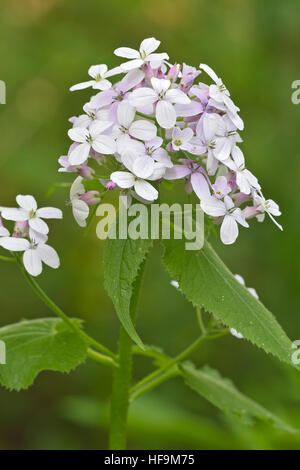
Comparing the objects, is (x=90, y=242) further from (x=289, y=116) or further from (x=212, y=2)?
(x=212, y=2)

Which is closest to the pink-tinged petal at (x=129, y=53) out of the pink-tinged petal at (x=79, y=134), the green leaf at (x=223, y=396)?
the pink-tinged petal at (x=79, y=134)

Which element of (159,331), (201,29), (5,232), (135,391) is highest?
(201,29)

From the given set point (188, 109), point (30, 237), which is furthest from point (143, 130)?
point (30, 237)

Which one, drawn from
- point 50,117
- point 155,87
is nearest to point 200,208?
point 155,87

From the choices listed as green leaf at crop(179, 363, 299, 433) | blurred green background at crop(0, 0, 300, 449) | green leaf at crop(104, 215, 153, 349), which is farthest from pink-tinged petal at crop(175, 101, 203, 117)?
blurred green background at crop(0, 0, 300, 449)

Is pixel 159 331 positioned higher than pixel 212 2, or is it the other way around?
pixel 212 2

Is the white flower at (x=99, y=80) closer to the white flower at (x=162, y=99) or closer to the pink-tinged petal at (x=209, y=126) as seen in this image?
the white flower at (x=162, y=99)

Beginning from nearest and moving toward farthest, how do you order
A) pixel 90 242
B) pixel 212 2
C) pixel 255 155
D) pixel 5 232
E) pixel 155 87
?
pixel 155 87, pixel 5 232, pixel 255 155, pixel 90 242, pixel 212 2
